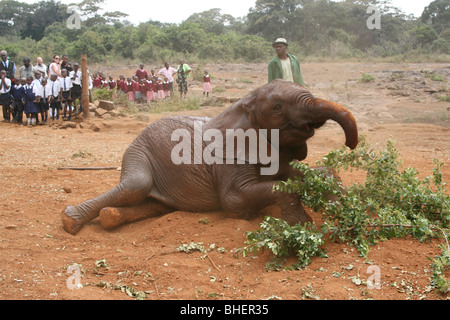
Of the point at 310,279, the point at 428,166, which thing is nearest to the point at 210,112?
the point at 428,166

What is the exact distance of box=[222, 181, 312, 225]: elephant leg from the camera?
15.8 ft

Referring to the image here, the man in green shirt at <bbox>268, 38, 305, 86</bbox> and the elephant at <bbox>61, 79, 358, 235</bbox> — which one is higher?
the man in green shirt at <bbox>268, 38, 305, 86</bbox>

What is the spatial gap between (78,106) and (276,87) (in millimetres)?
13294

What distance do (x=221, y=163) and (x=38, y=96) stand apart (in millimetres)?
Answer: 10992

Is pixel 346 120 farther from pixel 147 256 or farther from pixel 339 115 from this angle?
pixel 147 256

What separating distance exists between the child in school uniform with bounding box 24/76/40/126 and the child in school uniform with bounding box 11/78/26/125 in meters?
0.17

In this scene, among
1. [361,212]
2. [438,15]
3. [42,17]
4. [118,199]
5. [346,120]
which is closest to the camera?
[346,120]

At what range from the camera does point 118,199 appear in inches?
218

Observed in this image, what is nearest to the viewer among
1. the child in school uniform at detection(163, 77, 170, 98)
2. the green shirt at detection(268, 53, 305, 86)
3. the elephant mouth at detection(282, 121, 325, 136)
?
the elephant mouth at detection(282, 121, 325, 136)

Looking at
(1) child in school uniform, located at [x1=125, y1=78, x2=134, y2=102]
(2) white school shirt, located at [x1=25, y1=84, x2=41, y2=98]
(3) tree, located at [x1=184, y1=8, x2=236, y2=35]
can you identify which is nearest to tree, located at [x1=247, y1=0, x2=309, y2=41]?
(3) tree, located at [x1=184, y1=8, x2=236, y2=35]

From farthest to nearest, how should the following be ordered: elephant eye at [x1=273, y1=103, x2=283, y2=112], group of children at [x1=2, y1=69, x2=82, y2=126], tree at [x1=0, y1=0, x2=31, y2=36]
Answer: tree at [x1=0, y1=0, x2=31, y2=36] < group of children at [x1=2, y1=69, x2=82, y2=126] < elephant eye at [x1=273, y1=103, x2=283, y2=112]

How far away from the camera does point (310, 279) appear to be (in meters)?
3.81

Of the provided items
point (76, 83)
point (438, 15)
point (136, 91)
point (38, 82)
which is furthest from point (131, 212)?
point (438, 15)

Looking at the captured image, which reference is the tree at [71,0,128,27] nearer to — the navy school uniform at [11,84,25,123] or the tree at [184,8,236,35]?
the tree at [184,8,236,35]
